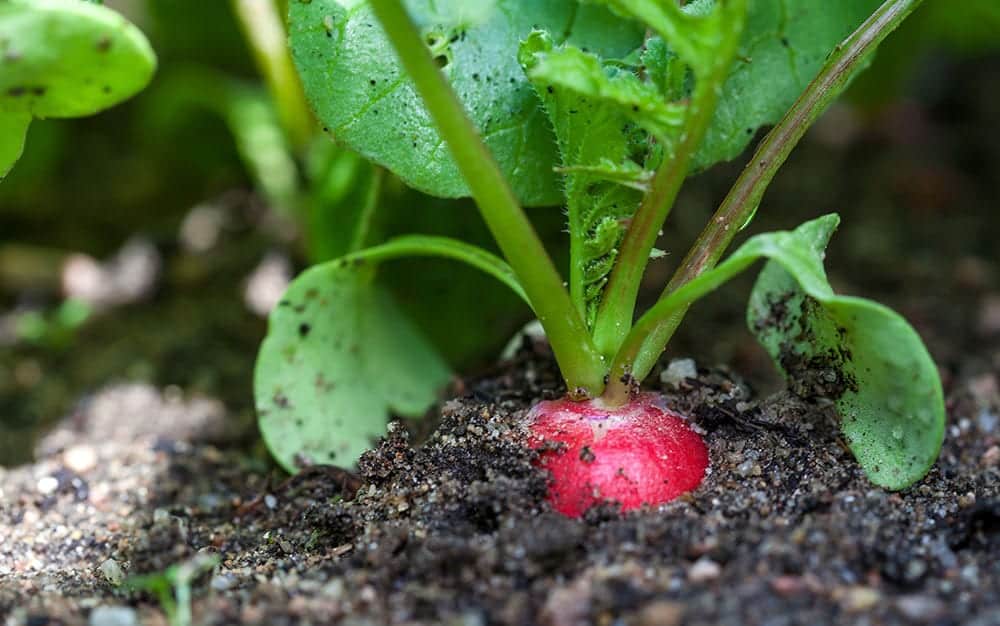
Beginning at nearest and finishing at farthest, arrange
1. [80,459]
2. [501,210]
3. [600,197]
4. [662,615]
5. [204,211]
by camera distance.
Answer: [662,615]
[501,210]
[600,197]
[80,459]
[204,211]

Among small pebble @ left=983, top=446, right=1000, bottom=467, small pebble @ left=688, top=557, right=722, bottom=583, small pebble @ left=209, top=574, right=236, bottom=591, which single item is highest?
small pebble @ left=209, top=574, right=236, bottom=591

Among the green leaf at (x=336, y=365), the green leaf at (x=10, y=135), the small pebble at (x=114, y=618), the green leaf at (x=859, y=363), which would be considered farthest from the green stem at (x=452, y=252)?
the small pebble at (x=114, y=618)

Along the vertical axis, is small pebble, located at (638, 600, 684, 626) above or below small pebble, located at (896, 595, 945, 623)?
above

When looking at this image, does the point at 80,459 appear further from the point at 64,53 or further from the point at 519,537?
the point at 519,537

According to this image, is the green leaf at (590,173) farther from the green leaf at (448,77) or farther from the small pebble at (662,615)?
the small pebble at (662,615)

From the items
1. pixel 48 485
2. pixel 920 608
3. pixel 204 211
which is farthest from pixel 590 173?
pixel 204 211

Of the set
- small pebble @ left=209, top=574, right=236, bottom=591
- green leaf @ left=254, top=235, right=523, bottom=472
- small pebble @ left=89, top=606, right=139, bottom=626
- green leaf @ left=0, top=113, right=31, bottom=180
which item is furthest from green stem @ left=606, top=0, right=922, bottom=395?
green leaf @ left=0, top=113, right=31, bottom=180

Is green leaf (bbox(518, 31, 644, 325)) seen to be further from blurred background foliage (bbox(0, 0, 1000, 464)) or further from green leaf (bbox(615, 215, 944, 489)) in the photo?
blurred background foliage (bbox(0, 0, 1000, 464))
